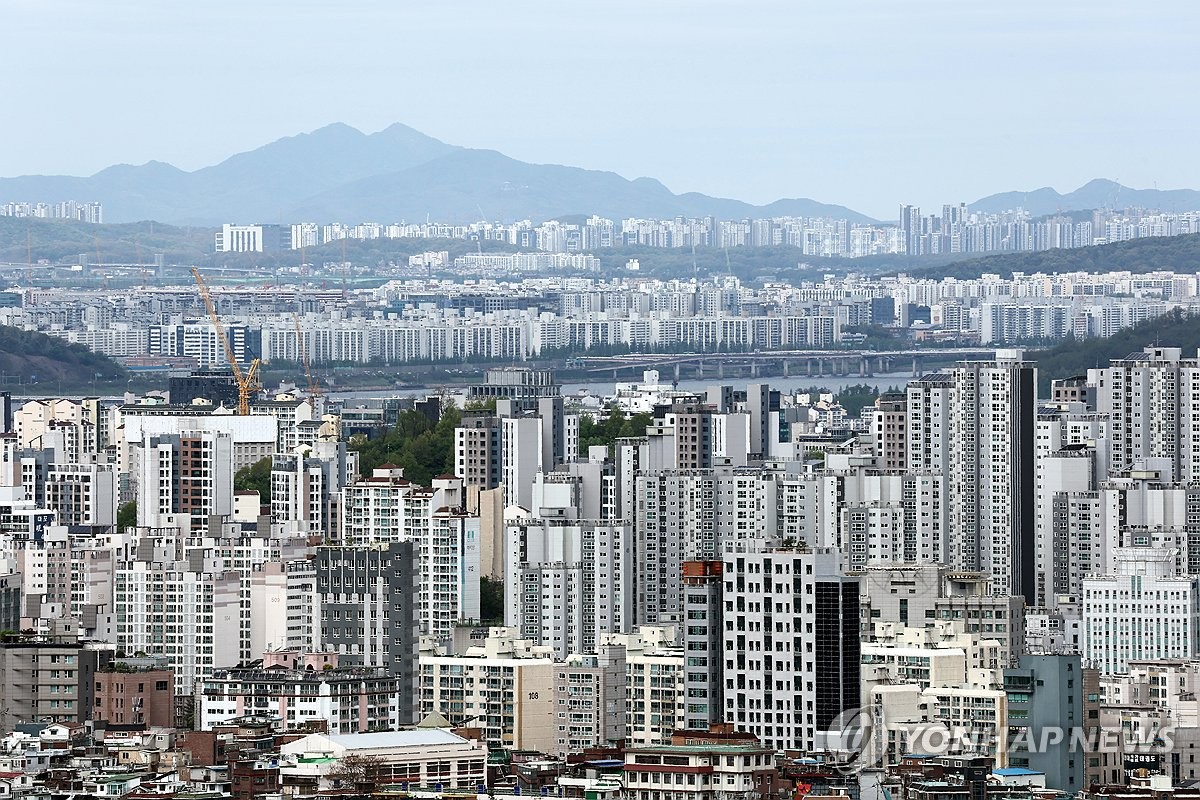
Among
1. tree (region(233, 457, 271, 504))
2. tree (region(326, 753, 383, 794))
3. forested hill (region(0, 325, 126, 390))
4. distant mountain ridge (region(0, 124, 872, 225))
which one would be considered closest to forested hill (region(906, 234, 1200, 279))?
forested hill (region(0, 325, 126, 390))

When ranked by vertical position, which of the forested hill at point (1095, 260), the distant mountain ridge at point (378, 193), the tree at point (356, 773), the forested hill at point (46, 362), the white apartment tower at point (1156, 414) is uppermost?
the distant mountain ridge at point (378, 193)

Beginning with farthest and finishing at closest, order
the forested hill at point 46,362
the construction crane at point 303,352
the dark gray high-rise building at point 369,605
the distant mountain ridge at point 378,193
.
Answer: the distant mountain ridge at point 378,193 < the construction crane at point 303,352 < the forested hill at point 46,362 < the dark gray high-rise building at point 369,605

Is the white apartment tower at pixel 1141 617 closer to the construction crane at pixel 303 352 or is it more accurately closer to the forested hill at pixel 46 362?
the forested hill at pixel 46 362

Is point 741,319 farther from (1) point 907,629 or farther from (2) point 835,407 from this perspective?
(1) point 907,629

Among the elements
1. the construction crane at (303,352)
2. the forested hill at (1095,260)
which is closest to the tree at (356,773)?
the construction crane at (303,352)

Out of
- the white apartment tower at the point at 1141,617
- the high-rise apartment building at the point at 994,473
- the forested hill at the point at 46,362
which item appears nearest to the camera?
the white apartment tower at the point at 1141,617

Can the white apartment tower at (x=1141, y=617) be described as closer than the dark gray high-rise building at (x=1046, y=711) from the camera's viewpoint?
No

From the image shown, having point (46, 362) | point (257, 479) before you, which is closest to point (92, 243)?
point (46, 362)

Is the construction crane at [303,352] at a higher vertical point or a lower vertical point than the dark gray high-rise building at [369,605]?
higher

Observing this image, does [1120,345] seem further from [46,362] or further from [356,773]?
[356,773]
